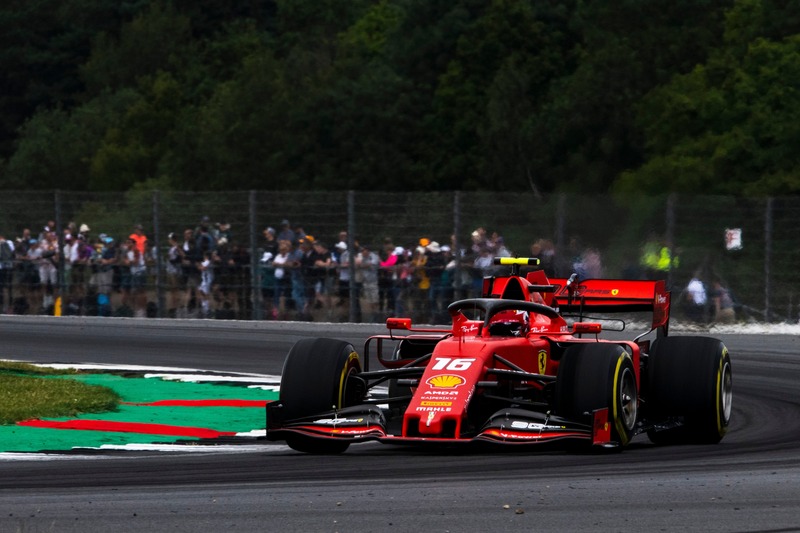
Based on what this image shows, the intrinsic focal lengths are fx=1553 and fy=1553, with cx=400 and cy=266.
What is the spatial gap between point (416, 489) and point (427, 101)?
172 ft

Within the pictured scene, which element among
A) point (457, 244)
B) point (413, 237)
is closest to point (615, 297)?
point (457, 244)

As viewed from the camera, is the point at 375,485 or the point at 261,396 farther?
the point at 261,396

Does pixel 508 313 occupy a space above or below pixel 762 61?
below

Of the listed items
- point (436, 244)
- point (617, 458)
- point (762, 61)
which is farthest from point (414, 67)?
point (617, 458)

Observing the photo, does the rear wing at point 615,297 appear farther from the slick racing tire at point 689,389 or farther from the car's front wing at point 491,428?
the car's front wing at point 491,428

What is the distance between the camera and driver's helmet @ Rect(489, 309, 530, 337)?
407 inches

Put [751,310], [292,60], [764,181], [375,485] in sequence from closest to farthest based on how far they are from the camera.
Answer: [375,485], [751,310], [764,181], [292,60]

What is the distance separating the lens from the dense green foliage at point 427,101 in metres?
42.6

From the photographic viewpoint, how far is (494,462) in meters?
9.13

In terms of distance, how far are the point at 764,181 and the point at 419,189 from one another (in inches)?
830

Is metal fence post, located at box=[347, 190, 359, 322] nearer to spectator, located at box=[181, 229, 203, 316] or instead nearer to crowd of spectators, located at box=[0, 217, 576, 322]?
crowd of spectators, located at box=[0, 217, 576, 322]

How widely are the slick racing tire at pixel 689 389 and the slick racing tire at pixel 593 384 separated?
0.82 meters

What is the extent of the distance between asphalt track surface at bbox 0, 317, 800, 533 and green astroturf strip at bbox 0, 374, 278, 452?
0.70 m

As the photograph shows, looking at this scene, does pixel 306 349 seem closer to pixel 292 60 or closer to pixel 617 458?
pixel 617 458
